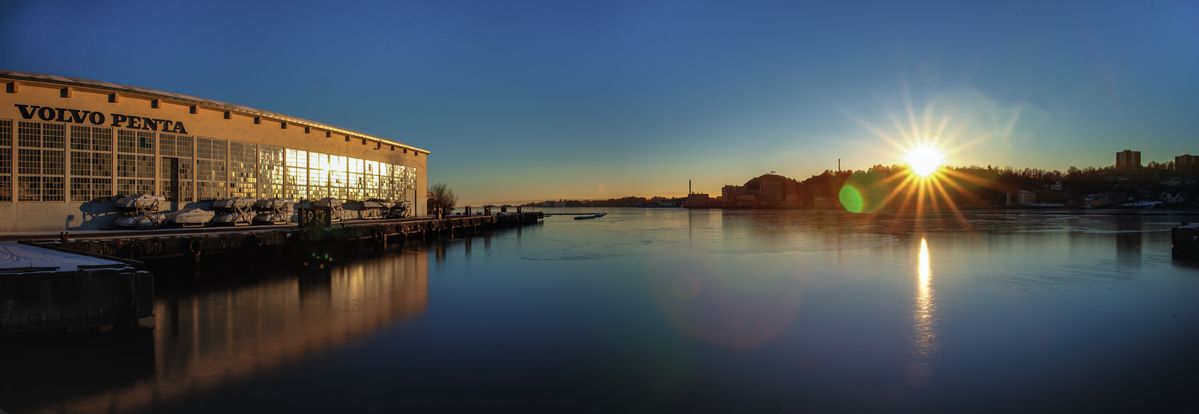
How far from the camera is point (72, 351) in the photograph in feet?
31.9

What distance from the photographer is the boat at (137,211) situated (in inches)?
1043

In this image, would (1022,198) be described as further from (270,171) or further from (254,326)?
(254,326)

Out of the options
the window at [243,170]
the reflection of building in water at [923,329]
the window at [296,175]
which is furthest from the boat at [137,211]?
the reflection of building in water at [923,329]

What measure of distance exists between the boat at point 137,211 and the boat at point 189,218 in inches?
29.2

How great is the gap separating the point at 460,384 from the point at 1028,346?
9777 millimetres

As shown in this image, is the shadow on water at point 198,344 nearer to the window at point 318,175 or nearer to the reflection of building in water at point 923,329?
the reflection of building in water at point 923,329

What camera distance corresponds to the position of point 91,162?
26.5 metres

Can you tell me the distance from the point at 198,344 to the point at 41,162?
73.7 feet

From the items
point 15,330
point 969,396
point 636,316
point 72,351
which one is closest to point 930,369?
point 969,396

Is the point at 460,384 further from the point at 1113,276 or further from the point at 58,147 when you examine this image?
the point at 58,147

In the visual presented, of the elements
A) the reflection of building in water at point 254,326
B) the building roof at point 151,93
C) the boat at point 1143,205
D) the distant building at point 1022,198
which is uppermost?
the building roof at point 151,93

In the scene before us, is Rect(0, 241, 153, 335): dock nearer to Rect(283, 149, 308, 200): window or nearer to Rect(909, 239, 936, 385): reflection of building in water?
Rect(909, 239, 936, 385): reflection of building in water

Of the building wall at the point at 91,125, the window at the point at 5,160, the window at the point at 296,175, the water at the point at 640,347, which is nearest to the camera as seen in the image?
the water at the point at 640,347

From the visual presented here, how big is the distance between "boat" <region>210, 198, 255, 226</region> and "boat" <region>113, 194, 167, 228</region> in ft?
12.3
